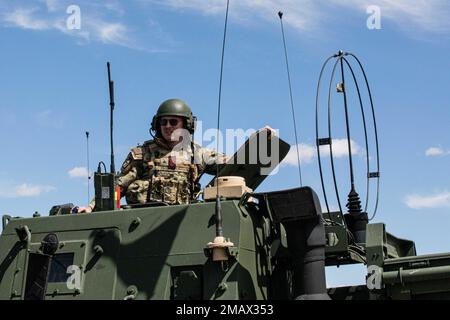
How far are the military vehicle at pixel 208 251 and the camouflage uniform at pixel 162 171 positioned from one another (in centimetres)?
75

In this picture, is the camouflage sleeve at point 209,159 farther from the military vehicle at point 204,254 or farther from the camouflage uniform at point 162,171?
the military vehicle at point 204,254

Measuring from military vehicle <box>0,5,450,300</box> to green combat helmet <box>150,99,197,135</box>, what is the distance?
1.30m

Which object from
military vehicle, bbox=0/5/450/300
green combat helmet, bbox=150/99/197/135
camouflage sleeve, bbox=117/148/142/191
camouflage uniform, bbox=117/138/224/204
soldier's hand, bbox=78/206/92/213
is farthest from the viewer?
green combat helmet, bbox=150/99/197/135

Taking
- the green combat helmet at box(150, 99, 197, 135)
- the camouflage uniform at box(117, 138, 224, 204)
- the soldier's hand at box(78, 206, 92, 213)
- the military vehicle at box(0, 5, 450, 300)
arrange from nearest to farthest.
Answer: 1. the military vehicle at box(0, 5, 450, 300)
2. the soldier's hand at box(78, 206, 92, 213)
3. the camouflage uniform at box(117, 138, 224, 204)
4. the green combat helmet at box(150, 99, 197, 135)

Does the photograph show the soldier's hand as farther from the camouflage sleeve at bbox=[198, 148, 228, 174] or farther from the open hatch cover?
the camouflage sleeve at bbox=[198, 148, 228, 174]

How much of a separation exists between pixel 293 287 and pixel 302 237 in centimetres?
66

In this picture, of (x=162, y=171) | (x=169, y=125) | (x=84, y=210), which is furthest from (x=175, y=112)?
(x=84, y=210)

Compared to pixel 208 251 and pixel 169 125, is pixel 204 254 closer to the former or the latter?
pixel 208 251

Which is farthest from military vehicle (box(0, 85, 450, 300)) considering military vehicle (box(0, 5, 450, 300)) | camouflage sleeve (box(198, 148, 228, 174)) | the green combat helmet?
the green combat helmet

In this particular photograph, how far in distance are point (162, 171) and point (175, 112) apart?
91cm

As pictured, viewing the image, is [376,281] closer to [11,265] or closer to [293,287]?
[293,287]

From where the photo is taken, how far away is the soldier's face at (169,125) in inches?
436

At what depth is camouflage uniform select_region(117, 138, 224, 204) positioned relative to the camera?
1055cm
